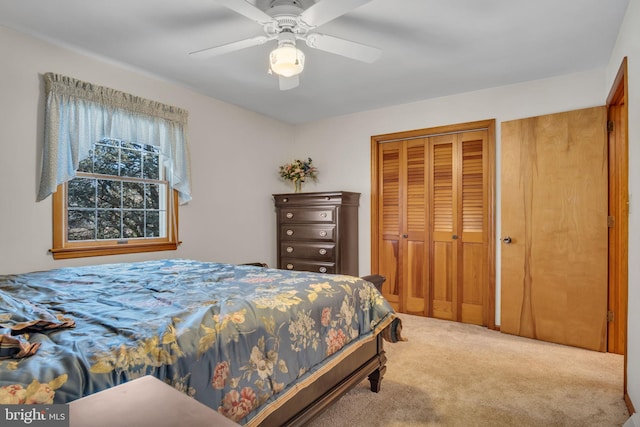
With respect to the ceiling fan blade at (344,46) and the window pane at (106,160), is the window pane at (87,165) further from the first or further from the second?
the ceiling fan blade at (344,46)

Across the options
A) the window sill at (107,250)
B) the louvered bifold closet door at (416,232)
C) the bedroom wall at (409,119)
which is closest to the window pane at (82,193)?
→ the window sill at (107,250)

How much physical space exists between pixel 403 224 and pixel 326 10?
9.20 ft

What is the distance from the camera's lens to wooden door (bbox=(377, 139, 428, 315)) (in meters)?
4.06

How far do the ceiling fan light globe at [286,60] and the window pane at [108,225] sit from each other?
2.03 metres

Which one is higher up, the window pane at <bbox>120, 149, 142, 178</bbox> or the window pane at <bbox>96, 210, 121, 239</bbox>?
the window pane at <bbox>120, 149, 142, 178</bbox>

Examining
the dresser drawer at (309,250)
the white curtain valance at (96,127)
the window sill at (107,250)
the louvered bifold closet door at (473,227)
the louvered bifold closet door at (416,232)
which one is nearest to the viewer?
the white curtain valance at (96,127)

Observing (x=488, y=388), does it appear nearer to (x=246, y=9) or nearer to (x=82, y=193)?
(x=246, y=9)

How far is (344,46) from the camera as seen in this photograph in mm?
2176

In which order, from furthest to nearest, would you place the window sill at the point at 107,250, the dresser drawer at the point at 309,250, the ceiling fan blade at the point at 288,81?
the dresser drawer at the point at 309,250, the window sill at the point at 107,250, the ceiling fan blade at the point at 288,81

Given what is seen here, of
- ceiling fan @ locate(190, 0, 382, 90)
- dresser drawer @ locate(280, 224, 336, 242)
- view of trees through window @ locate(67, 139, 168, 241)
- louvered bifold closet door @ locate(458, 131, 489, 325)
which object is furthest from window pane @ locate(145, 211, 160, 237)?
louvered bifold closet door @ locate(458, 131, 489, 325)

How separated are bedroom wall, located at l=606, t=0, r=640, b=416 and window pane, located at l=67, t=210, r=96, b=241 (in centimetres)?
377

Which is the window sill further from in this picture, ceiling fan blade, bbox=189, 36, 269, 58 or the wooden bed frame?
the wooden bed frame

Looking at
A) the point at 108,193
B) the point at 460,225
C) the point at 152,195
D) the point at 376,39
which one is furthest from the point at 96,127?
the point at 460,225

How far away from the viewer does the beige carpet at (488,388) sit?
1.96 metres
